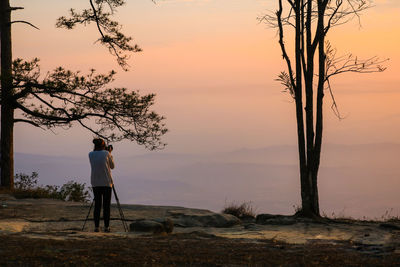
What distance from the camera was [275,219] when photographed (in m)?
18.9

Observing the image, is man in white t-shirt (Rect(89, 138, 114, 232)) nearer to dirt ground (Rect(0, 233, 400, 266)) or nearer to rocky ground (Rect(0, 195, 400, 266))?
rocky ground (Rect(0, 195, 400, 266))

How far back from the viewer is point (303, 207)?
19.7 meters

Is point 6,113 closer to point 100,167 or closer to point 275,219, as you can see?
point 100,167

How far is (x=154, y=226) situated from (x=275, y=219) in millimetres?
5337

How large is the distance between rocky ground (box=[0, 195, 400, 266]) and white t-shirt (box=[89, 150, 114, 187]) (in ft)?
4.32

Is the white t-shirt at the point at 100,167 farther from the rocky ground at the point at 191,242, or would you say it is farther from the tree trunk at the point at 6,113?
the tree trunk at the point at 6,113

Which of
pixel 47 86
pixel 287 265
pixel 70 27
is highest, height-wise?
pixel 70 27

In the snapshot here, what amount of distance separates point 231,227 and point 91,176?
187 inches

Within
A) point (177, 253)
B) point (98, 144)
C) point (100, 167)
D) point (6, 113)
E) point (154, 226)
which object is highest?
point (6, 113)

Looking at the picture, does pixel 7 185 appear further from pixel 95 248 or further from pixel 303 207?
pixel 95 248

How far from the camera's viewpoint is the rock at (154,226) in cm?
1481

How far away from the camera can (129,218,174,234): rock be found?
14.8 m

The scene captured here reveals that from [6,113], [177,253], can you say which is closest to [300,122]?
[177,253]

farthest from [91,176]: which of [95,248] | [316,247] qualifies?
[316,247]
